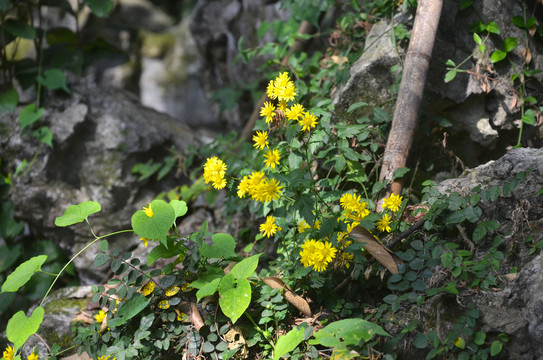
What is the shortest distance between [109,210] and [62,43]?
1805mm

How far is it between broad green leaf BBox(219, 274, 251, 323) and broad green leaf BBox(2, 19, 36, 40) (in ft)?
10.4

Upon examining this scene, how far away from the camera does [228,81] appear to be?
18.8 ft

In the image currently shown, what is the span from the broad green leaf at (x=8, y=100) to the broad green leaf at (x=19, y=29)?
48 cm

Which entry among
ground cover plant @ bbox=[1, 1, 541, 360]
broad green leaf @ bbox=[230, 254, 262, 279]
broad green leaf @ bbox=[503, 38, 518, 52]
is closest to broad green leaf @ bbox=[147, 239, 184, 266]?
ground cover plant @ bbox=[1, 1, 541, 360]

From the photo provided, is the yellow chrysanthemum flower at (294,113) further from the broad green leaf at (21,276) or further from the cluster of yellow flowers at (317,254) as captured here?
the broad green leaf at (21,276)

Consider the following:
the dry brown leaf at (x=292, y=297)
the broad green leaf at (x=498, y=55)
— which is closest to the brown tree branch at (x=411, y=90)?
the broad green leaf at (x=498, y=55)

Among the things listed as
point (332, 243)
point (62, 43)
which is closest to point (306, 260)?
point (332, 243)

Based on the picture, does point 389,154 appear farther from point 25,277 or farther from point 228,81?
point 228,81

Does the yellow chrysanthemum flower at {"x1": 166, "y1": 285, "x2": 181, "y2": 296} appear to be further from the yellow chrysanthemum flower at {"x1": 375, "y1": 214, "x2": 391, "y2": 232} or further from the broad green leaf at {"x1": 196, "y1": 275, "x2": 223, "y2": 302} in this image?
the yellow chrysanthemum flower at {"x1": 375, "y1": 214, "x2": 391, "y2": 232}

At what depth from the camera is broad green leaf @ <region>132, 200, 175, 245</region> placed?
1810mm

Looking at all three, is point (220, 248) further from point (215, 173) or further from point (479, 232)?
point (479, 232)

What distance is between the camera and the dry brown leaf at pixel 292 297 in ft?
6.20

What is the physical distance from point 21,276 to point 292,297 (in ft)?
3.79

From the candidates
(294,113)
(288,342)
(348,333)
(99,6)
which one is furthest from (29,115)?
(348,333)
